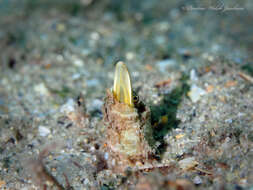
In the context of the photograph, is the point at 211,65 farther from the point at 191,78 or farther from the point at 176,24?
the point at 176,24

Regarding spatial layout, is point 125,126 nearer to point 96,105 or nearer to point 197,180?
point 197,180

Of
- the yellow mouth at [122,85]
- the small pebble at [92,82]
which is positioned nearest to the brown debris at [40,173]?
the yellow mouth at [122,85]

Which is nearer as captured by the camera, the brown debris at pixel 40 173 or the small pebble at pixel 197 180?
the brown debris at pixel 40 173

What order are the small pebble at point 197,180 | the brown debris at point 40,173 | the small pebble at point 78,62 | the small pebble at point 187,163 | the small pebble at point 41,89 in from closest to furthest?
1. the brown debris at point 40,173
2. the small pebble at point 197,180
3. the small pebble at point 187,163
4. the small pebble at point 41,89
5. the small pebble at point 78,62

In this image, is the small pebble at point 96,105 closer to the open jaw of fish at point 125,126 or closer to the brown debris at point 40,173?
the open jaw of fish at point 125,126

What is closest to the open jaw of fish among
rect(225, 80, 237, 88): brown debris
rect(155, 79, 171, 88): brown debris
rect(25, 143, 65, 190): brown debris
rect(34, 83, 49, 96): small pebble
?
rect(25, 143, 65, 190): brown debris

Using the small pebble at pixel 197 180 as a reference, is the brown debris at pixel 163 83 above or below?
above

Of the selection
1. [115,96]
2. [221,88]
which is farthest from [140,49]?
[115,96]

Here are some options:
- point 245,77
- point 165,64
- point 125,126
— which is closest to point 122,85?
point 125,126
